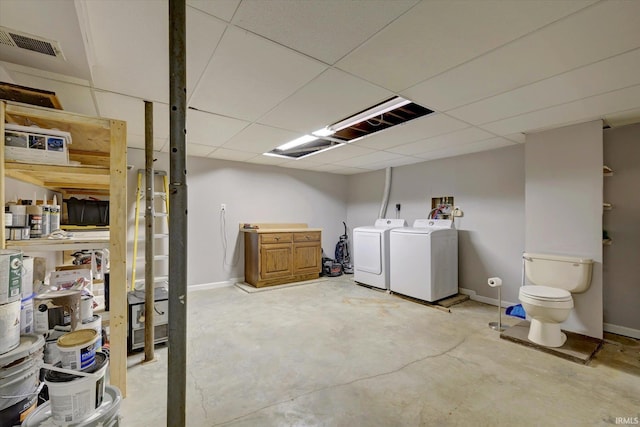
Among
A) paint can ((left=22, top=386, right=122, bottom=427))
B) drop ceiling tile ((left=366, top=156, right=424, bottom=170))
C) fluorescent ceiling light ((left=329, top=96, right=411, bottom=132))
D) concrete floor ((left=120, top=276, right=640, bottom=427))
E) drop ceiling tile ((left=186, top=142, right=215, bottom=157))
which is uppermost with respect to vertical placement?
fluorescent ceiling light ((left=329, top=96, right=411, bottom=132))

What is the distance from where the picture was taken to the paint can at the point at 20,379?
1253 millimetres

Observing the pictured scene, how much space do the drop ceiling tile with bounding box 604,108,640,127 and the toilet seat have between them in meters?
1.73

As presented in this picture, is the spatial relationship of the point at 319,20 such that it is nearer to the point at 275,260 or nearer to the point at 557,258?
the point at 557,258

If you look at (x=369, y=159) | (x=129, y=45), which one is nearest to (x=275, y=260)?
(x=369, y=159)

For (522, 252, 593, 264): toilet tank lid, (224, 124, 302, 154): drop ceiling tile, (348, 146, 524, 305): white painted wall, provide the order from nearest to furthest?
(522, 252, 593, 264): toilet tank lid < (224, 124, 302, 154): drop ceiling tile < (348, 146, 524, 305): white painted wall

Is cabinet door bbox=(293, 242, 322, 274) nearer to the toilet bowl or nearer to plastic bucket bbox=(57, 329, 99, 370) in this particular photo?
the toilet bowl

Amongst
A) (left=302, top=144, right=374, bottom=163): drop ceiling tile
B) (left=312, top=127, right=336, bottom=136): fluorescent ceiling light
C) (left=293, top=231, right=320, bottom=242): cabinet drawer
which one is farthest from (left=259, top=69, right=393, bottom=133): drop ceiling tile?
(left=293, top=231, right=320, bottom=242): cabinet drawer

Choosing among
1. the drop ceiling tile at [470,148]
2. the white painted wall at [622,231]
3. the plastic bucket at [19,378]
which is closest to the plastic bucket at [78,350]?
the plastic bucket at [19,378]

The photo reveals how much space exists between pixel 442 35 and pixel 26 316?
273 centimetres

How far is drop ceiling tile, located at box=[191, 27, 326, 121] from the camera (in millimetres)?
1637

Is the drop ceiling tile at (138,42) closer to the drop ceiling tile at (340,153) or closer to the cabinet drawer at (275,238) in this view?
the drop ceiling tile at (340,153)

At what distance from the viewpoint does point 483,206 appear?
13.1 ft

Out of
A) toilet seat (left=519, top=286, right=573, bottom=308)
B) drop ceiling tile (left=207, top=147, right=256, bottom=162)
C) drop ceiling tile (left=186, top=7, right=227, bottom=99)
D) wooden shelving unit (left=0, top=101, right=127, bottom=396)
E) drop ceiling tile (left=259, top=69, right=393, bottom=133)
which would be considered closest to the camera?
drop ceiling tile (left=186, top=7, right=227, bottom=99)

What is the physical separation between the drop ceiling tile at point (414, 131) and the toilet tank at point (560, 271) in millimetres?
1646
